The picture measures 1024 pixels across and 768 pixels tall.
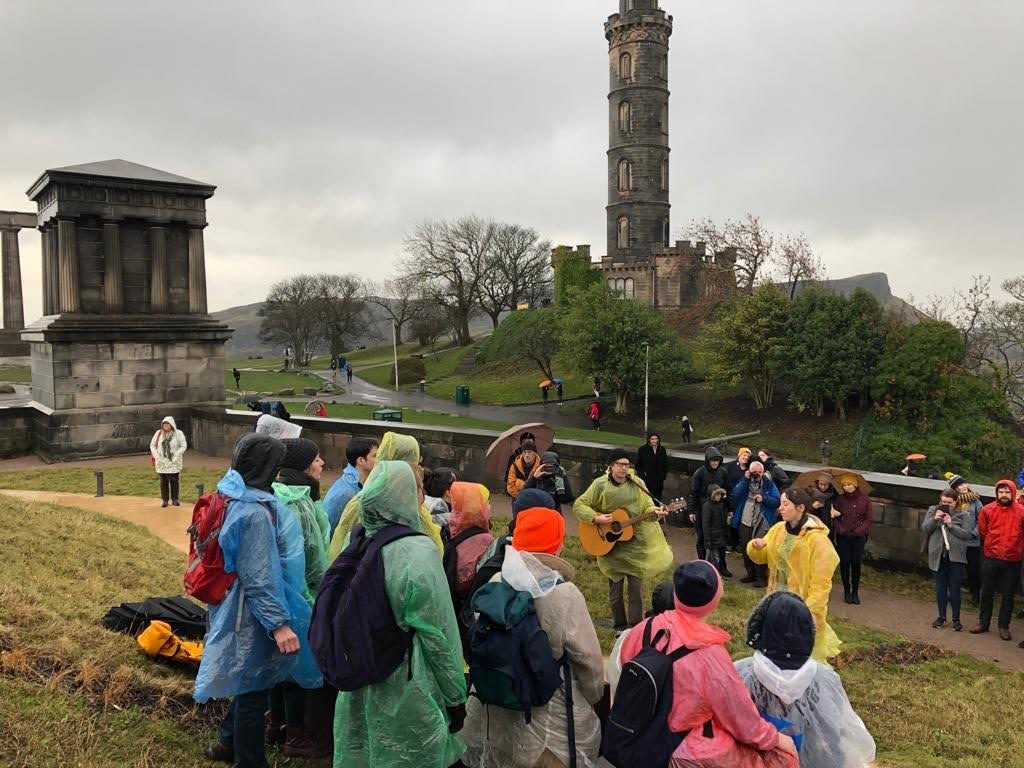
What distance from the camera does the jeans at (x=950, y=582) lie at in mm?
8195

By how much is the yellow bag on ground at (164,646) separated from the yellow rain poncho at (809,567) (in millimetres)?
4287

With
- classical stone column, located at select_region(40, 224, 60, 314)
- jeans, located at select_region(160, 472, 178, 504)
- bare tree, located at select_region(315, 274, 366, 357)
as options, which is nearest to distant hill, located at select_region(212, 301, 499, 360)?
bare tree, located at select_region(315, 274, 366, 357)

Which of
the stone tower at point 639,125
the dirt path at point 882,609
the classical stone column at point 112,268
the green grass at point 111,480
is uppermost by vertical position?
the stone tower at point 639,125

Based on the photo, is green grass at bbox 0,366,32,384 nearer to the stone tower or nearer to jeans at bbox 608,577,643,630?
jeans at bbox 608,577,643,630

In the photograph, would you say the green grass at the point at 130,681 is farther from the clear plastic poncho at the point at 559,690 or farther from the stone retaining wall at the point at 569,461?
the stone retaining wall at the point at 569,461

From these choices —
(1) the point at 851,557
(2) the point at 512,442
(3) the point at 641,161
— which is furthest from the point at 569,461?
(3) the point at 641,161

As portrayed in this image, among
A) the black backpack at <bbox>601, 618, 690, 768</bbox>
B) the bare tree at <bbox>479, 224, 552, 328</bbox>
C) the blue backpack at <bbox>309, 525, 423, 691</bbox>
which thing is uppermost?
the bare tree at <bbox>479, 224, 552, 328</bbox>

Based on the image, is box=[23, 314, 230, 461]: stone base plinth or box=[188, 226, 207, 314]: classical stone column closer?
box=[23, 314, 230, 461]: stone base plinth

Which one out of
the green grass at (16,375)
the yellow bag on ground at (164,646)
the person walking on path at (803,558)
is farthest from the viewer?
the green grass at (16,375)

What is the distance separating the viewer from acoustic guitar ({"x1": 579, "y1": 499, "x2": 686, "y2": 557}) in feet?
24.3

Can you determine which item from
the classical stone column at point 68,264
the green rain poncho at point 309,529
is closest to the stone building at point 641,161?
the classical stone column at point 68,264

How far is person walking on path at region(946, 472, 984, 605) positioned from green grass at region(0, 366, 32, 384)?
127ft

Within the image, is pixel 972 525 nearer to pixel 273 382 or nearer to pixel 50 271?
pixel 50 271

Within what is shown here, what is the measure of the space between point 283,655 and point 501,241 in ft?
282
